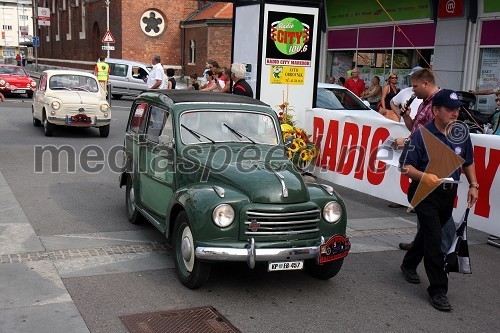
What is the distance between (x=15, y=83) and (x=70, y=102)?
12.2 metres

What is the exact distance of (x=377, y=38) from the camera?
18750 millimetres

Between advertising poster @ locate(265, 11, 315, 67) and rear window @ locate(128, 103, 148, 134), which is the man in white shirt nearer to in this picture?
advertising poster @ locate(265, 11, 315, 67)

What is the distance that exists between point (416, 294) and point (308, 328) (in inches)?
55.9

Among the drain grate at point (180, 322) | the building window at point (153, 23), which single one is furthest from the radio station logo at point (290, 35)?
the building window at point (153, 23)

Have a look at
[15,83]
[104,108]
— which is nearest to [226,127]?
[104,108]

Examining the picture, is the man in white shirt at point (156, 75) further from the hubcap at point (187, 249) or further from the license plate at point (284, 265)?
the license plate at point (284, 265)

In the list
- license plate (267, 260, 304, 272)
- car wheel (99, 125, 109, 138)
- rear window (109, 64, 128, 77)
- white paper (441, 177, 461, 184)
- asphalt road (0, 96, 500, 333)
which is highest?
rear window (109, 64, 128, 77)

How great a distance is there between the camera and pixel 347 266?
604 cm

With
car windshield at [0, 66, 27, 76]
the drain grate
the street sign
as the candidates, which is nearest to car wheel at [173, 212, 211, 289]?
the drain grate

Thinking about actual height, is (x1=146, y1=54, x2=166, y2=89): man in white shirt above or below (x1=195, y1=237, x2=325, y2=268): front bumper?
above

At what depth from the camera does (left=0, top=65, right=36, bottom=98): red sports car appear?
80.6 feet

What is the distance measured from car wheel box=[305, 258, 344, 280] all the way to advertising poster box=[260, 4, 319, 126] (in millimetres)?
6028

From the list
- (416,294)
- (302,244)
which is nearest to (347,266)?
(416,294)

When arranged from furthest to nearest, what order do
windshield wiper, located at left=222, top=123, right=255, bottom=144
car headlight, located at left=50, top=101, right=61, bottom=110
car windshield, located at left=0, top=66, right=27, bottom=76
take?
car windshield, located at left=0, top=66, right=27, bottom=76 < car headlight, located at left=50, top=101, right=61, bottom=110 < windshield wiper, located at left=222, top=123, right=255, bottom=144
